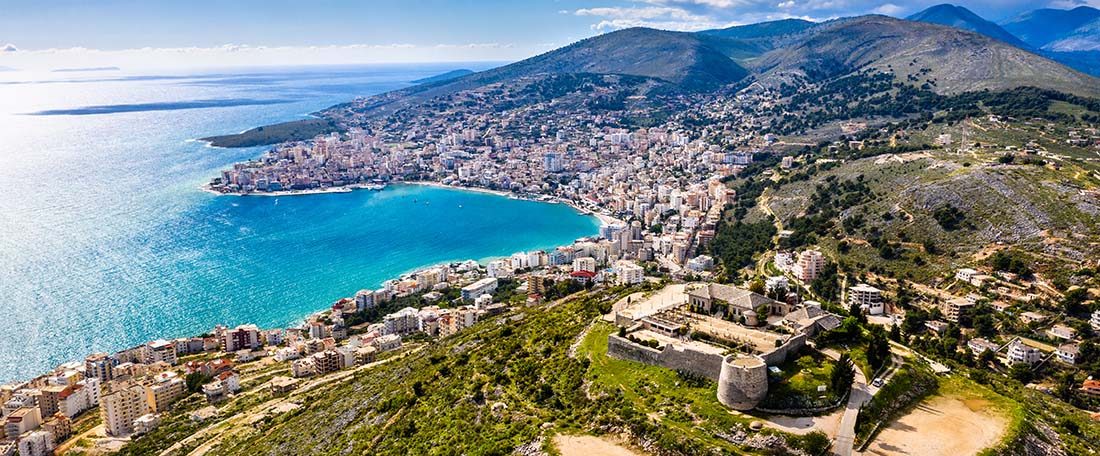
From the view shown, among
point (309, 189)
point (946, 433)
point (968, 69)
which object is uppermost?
point (968, 69)

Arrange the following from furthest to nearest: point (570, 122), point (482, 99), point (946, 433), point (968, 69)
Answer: point (482, 99), point (570, 122), point (968, 69), point (946, 433)

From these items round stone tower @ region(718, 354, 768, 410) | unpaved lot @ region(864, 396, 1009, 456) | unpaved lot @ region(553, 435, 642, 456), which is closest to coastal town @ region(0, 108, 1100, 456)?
round stone tower @ region(718, 354, 768, 410)

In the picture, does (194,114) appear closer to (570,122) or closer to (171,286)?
(570,122)

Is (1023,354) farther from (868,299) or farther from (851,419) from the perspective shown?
(851,419)

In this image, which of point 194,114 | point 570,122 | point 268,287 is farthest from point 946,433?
point 194,114

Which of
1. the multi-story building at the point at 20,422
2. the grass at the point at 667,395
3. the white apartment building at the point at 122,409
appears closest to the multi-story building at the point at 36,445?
the multi-story building at the point at 20,422

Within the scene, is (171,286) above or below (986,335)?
below

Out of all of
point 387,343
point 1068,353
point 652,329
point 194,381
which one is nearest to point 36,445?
point 194,381

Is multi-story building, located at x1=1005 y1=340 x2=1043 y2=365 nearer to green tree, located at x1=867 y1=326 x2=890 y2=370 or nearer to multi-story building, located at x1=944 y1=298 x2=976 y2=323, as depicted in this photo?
multi-story building, located at x1=944 y1=298 x2=976 y2=323

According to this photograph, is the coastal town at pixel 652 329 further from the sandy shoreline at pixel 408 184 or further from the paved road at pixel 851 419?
the sandy shoreline at pixel 408 184
